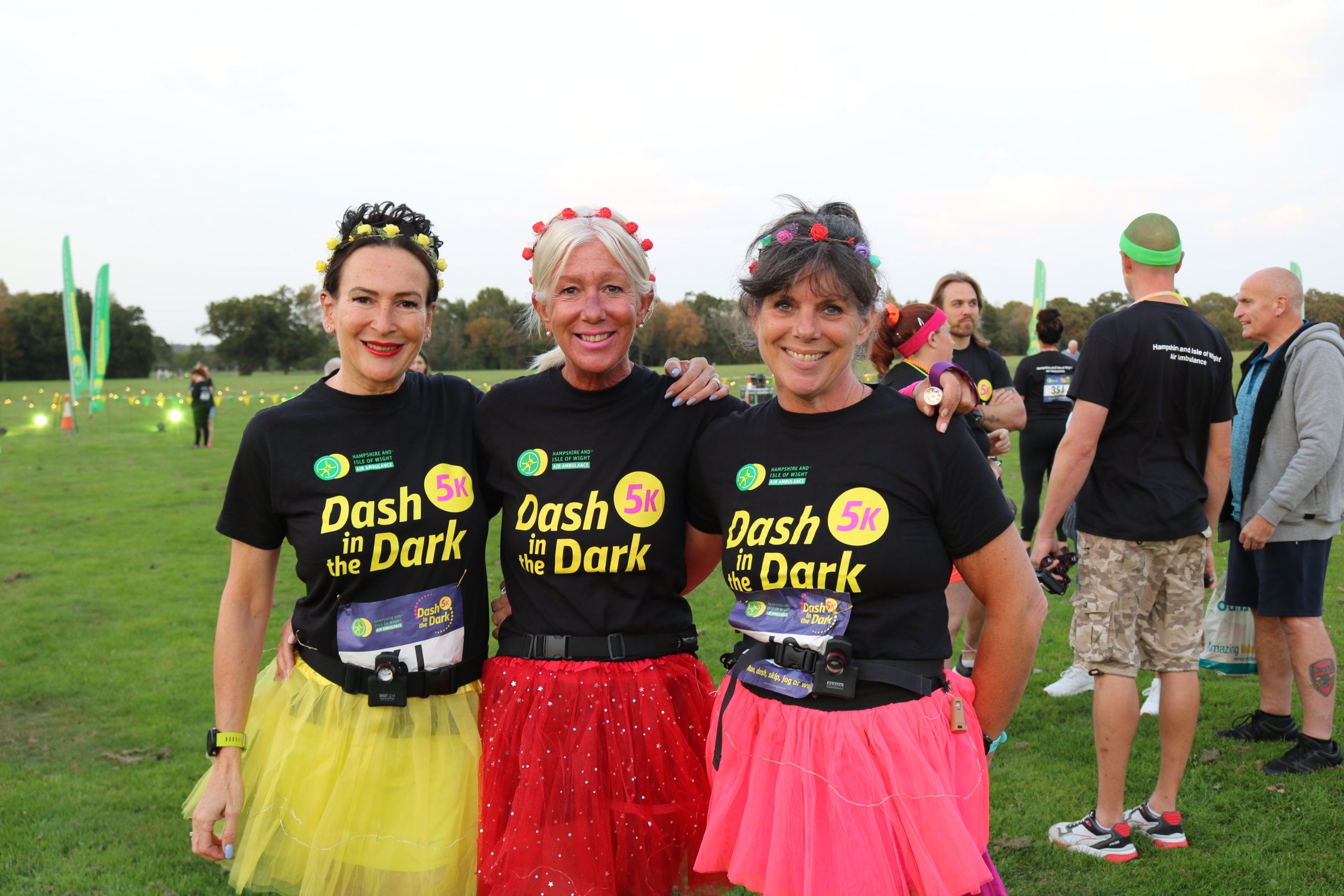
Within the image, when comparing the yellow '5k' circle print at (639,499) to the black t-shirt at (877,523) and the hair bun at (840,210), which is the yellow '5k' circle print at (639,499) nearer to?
the black t-shirt at (877,523)

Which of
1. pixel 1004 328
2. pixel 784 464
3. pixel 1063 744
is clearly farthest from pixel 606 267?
pixel 1004 328

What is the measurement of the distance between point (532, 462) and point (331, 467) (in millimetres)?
590

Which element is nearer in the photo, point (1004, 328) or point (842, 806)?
point (842, 806)

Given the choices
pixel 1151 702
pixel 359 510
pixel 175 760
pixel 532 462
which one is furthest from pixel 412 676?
pixel 1151 702

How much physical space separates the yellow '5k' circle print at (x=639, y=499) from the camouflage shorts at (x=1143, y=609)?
8.26 feet

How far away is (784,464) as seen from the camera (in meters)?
2.36

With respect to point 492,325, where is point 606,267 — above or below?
below

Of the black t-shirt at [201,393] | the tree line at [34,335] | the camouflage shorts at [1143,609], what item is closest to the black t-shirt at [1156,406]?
the camouflage shorts at [1143,609]

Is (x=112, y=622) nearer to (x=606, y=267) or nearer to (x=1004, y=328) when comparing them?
(x=606, y=267)

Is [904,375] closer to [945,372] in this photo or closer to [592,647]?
[945,372]

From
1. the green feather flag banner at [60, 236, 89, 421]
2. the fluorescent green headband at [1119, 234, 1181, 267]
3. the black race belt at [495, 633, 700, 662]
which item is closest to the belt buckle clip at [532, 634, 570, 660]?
the black race belt at [495, 633, 700, 662]

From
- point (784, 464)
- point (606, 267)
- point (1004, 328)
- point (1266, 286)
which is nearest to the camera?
point (784, 464)

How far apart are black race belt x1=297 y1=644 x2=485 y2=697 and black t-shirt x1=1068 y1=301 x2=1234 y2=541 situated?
306 centimetres

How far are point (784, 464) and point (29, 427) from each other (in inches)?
1336
